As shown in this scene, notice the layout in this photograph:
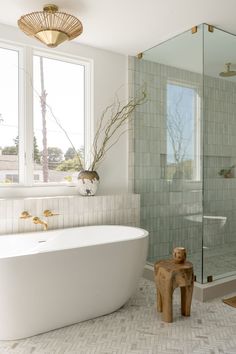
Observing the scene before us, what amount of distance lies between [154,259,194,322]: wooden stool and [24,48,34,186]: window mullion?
5.20ft

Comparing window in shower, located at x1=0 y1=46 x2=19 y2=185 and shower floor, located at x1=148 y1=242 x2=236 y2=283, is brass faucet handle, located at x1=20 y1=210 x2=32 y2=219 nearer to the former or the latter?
window in shower, located at x1=0 y1=46 x2=19 y2=185

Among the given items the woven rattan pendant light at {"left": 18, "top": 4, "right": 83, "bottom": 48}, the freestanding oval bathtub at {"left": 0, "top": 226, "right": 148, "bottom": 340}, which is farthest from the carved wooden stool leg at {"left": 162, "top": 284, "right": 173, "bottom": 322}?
the woven rattan pendant light at {"left": 18, "top": 4, "right": 83, "bottom": 48}

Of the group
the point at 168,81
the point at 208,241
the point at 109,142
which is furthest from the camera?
the point at 109,142

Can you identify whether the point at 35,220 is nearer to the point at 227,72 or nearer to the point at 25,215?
the point at 25,215

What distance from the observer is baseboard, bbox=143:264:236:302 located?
288 centimetres

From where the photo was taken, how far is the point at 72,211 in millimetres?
3236

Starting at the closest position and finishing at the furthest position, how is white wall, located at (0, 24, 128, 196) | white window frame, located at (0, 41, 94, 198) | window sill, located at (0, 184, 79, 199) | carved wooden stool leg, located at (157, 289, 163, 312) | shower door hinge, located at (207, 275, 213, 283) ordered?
carved wooden stool leg, located at (157, 289, 163, 312) → shower door hinge, located at (207, 275, 213, 283) → window sill, located at (0, 184, 79, 199) → white window frame, located at (0, 41, 94, 198) → white wall, located at (0, 24, 128, 196)

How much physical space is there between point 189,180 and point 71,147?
4.34 feet

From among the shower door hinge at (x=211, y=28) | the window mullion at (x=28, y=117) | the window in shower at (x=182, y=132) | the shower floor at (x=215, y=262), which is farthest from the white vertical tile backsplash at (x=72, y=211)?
the shower door hinge at (x=211, y=28)

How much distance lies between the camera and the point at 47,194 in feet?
10.9

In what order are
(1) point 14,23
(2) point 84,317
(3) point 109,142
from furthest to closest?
1. (3) point 109,142
2. (1) point 14,23
3. (2) point 84,317

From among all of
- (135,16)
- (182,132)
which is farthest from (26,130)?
(182,132)

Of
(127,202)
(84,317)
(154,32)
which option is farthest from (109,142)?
(84,317)

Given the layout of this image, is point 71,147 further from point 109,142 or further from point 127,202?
point 127,202
